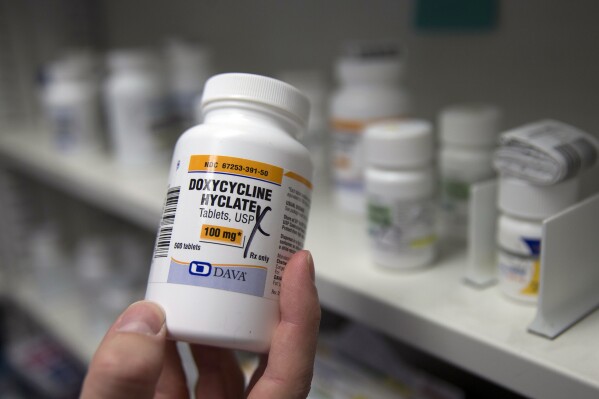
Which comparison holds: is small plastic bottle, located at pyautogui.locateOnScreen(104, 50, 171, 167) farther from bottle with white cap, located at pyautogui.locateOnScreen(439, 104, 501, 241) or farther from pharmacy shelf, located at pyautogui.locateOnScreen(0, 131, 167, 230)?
bottle with white cap, located at pyautogui.locateOnScreen(439, 104, 501, 241)

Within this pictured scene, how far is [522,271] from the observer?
1.48 feet

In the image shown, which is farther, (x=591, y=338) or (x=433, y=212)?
(x=433, y=212)

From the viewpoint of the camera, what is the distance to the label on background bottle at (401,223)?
0.50 m

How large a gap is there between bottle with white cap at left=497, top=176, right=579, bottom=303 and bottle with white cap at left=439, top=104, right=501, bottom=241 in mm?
97

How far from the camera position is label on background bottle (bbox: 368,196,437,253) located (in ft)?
1.64

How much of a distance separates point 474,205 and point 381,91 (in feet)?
0.66

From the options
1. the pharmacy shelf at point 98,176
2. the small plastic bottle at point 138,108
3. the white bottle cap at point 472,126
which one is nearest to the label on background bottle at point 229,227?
the white bottle cap at point 472,126

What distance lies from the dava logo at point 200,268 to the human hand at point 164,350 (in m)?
0.04

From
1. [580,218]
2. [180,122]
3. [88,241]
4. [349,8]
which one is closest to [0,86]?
[88,241]

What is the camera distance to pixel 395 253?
0.51 meters

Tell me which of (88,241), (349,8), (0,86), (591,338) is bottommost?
(88,241)

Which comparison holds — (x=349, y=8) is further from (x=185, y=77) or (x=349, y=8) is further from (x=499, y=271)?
(x=499, y=271)

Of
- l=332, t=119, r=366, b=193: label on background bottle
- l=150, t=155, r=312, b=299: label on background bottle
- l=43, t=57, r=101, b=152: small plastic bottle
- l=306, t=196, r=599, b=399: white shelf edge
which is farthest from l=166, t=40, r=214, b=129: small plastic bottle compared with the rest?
l=150, t=155, r=312, b=299: label on background bottle

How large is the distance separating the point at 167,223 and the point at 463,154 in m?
0.30
